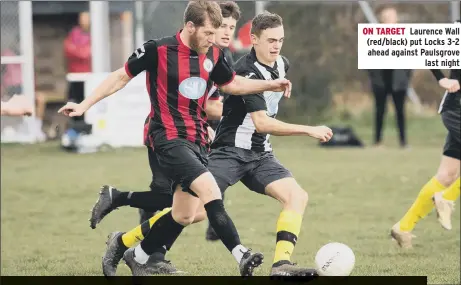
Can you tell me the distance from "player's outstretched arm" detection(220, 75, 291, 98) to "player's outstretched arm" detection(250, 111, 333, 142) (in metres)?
0.17

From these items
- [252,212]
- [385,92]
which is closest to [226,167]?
[252,212]

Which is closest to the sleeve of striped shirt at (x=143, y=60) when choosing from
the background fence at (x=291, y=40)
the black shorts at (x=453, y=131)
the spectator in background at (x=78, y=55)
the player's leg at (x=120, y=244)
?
the player's leg at (x=120, y=244)

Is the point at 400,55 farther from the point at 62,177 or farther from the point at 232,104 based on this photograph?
the point at 62,177

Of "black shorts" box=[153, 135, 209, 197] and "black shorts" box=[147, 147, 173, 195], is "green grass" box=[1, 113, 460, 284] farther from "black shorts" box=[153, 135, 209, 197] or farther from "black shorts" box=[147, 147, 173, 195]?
"black shorts" box=[153, 135, 209, 197]

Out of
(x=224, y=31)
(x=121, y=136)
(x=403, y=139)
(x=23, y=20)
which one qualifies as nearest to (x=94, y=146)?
(x=121, y=136)

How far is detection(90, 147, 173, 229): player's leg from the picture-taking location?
7832 millimetres

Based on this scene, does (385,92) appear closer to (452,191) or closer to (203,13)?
(452,191)

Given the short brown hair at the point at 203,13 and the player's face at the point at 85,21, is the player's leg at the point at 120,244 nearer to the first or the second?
the short brown hair at the point at 203,13

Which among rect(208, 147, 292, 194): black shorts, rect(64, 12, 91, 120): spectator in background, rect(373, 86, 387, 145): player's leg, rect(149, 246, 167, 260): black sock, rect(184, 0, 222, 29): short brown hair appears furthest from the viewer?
rect(64, 12, 91, 120): spectator in background

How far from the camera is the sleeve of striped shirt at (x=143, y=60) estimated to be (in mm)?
6918

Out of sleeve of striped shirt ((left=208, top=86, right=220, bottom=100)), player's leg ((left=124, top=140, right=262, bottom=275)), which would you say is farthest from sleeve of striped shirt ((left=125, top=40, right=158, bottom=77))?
sleeve of striped shirt ((left=208, top=86, right=220, bottom=100))

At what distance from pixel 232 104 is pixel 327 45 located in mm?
14028

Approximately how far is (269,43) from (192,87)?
59 centimetres

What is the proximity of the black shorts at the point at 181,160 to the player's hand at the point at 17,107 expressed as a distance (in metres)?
0.81
